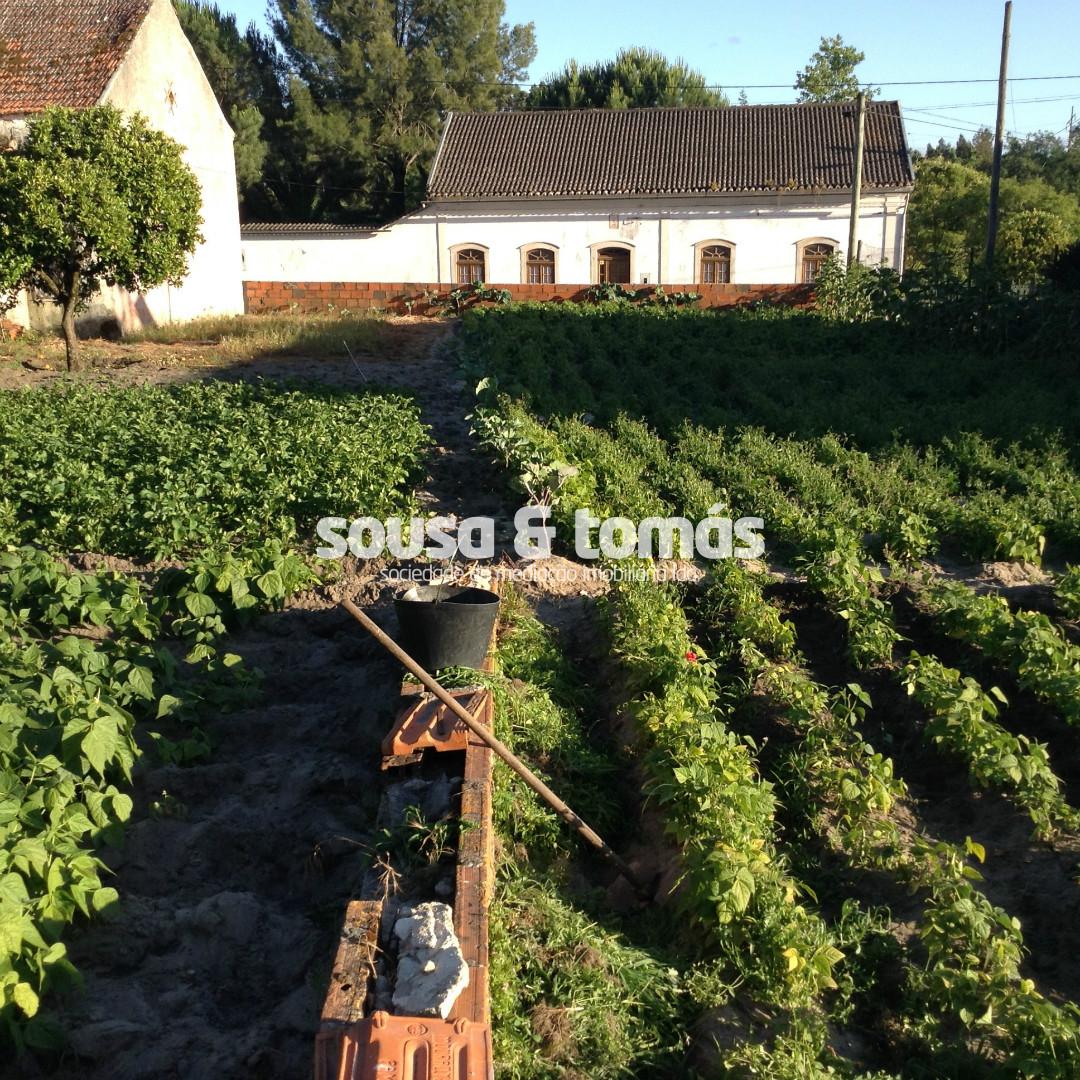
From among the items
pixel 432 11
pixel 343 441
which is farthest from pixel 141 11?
pixel 432 11

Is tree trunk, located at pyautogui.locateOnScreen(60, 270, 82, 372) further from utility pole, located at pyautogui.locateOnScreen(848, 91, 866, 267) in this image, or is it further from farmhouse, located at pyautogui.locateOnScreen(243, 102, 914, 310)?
utility pole, located at pyautogui.locateOnScreen(848, 91, 866, 267)

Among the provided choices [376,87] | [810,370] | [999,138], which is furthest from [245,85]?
[810,370]

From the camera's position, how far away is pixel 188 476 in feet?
26.9

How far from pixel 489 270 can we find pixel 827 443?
22840 millimetres

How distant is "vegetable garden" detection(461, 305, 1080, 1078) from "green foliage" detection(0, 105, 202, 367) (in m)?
7.60

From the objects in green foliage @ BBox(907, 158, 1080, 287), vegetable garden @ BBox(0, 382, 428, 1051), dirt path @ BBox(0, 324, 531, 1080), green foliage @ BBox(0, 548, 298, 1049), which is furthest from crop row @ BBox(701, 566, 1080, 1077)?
green foliage @ BBox(907, 158, 1080, 287)

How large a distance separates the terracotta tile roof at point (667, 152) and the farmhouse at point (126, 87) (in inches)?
340

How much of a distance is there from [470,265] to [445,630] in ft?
96.3

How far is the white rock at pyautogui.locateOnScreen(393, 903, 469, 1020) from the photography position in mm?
3115

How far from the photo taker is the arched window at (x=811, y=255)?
1247 inches

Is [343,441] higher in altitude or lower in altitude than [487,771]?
higher

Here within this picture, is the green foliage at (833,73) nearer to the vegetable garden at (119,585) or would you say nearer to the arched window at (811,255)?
the arched window at (811,255)

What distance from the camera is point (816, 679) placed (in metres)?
6.68

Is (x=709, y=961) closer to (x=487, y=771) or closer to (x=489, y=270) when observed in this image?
(x=487, y=771)
